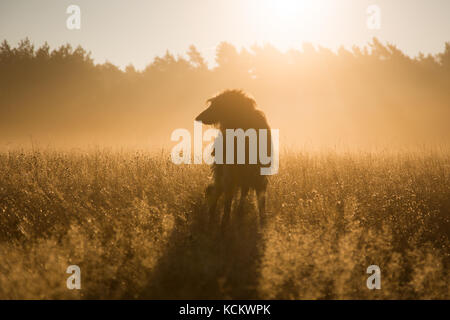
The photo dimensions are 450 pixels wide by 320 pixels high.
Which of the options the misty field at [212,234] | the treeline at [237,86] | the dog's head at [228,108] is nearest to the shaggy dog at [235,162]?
the dog's head at [228,108]

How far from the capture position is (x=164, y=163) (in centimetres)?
704

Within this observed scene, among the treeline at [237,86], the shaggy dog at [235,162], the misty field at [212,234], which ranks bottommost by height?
the misty field at [212,234]

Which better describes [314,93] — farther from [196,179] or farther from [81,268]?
[81,268]

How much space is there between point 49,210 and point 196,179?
247cm

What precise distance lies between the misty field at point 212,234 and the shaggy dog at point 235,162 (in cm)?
37

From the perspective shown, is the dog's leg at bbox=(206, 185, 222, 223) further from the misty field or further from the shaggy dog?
the misty field

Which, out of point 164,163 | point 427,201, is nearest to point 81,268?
point 164,163

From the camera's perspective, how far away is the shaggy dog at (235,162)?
4527 mm

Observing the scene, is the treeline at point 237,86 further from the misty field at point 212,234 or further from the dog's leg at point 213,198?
the dog's leg at point 213,198

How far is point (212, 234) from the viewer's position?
4309 mm

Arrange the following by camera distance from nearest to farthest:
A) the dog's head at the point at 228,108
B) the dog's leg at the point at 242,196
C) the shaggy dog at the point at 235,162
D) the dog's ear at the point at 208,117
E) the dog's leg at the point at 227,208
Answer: the dog's leg at the point at 227,208 → the shaggy dog at the point at 235,162 → the dog's leg at the point at 242,196 → the dog's head at the point at 228,108 → the dog's ear at the point at 208,117

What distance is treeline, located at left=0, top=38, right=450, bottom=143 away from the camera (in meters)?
26.5

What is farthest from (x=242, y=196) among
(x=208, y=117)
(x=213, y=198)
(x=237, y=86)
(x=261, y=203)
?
(x=237, y=86)

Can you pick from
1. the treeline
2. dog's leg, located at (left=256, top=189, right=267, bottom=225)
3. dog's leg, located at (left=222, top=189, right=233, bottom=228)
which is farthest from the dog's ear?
the treeline
